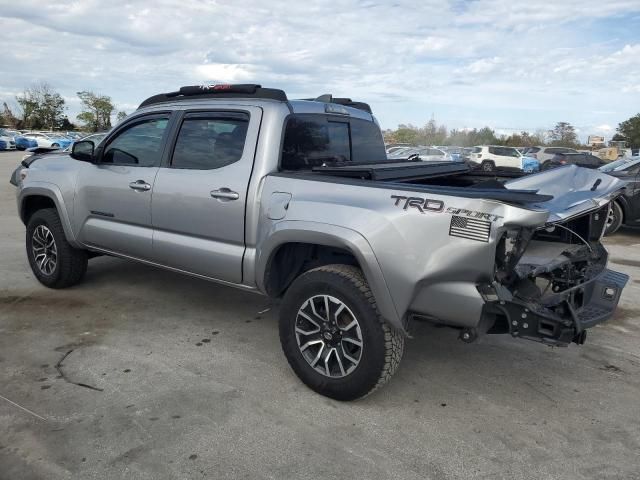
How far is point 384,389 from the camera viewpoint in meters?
3.50

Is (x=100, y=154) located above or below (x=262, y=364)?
above

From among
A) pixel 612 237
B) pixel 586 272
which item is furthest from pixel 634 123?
pixel 586 272

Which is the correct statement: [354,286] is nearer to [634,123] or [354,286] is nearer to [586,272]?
[586,272]

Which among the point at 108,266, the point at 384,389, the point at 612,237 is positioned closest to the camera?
the point at 384,389

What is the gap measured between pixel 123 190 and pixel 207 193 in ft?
3.47

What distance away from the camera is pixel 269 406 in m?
3.26

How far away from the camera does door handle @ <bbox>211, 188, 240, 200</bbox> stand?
3686 millimetres

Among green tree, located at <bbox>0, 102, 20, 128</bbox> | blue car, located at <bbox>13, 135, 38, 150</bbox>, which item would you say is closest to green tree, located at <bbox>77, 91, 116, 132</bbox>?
green tree, located at <bbox>0, 102, 20, 128</bbox>

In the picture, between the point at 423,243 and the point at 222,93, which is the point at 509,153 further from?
the point at 423,243

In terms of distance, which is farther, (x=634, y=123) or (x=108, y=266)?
(x=634, y=123)

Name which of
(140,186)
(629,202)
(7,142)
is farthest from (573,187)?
(7,142)

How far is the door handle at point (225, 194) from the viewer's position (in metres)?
3.69

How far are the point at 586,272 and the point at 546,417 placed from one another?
1076mm

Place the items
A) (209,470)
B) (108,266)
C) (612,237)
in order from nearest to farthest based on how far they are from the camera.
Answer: (209,470) < (108,266) < (612,237)
